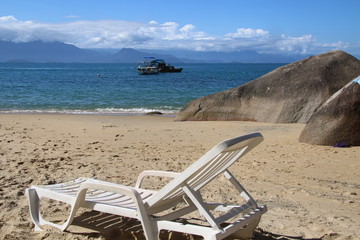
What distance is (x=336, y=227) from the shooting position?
12.5 ft

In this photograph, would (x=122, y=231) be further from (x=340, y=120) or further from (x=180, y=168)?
(x=340, y=120)

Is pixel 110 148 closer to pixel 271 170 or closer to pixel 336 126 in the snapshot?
pixel 271 170

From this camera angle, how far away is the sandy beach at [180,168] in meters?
3.85

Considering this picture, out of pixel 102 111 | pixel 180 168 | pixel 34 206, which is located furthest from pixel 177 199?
pixel 102 111

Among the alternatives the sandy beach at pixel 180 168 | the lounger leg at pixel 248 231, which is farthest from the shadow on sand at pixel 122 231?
the lounger leg at pixel 248 231

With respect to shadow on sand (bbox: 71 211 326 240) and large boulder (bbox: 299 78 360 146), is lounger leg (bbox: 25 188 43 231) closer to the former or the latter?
shadow on sand (bbox: 71 211 326 240)

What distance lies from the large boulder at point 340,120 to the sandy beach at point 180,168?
0.85ft

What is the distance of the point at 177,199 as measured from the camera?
3521 mm

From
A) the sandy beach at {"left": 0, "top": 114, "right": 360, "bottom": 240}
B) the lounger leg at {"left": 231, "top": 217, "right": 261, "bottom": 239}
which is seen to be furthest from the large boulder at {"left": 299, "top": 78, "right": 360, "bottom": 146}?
the lounger leg at {"left": 231, "top": 217, "right": 261, "bottom": 239}

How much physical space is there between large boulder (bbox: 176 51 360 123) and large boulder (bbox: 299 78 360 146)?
2.83m

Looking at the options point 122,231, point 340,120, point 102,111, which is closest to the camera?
point 122,231

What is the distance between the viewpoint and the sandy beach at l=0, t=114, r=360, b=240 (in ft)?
12.6

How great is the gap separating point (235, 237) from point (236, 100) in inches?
324

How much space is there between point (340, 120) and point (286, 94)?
11.1 ft
